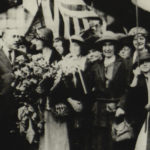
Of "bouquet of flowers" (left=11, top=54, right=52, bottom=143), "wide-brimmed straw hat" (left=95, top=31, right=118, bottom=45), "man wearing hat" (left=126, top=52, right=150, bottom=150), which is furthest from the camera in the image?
"bouquet of flowers" (left=11, top=54, right=52, bottom=143)

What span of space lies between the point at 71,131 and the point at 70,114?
0.19 meters

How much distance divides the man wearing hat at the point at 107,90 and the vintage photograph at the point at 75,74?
11 millimetres

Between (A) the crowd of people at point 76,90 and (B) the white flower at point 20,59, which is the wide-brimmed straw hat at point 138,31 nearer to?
(A) the crowd of people at point 76,90

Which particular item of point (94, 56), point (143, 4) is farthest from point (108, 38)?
point (143, 4)

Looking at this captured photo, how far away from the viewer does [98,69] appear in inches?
179

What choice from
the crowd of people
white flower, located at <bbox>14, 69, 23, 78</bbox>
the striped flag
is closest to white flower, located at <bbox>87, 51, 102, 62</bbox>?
the crowd of people

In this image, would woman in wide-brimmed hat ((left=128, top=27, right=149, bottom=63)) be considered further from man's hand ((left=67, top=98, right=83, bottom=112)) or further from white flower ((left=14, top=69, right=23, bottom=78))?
white flower ((left=14, top=69, right=23, bottom=78))

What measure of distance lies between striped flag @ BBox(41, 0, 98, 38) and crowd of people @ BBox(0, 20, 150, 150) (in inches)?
3.1

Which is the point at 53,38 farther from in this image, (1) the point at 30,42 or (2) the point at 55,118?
(2) the point at 55,118

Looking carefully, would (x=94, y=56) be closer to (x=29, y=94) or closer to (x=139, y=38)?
(x=139, y=38)

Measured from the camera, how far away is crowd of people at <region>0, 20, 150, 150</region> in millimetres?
4449

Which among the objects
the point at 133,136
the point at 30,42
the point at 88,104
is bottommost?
the point at 133,136

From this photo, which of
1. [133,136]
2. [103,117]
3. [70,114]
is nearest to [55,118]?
[70,114]

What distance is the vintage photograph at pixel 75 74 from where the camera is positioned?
446cm
